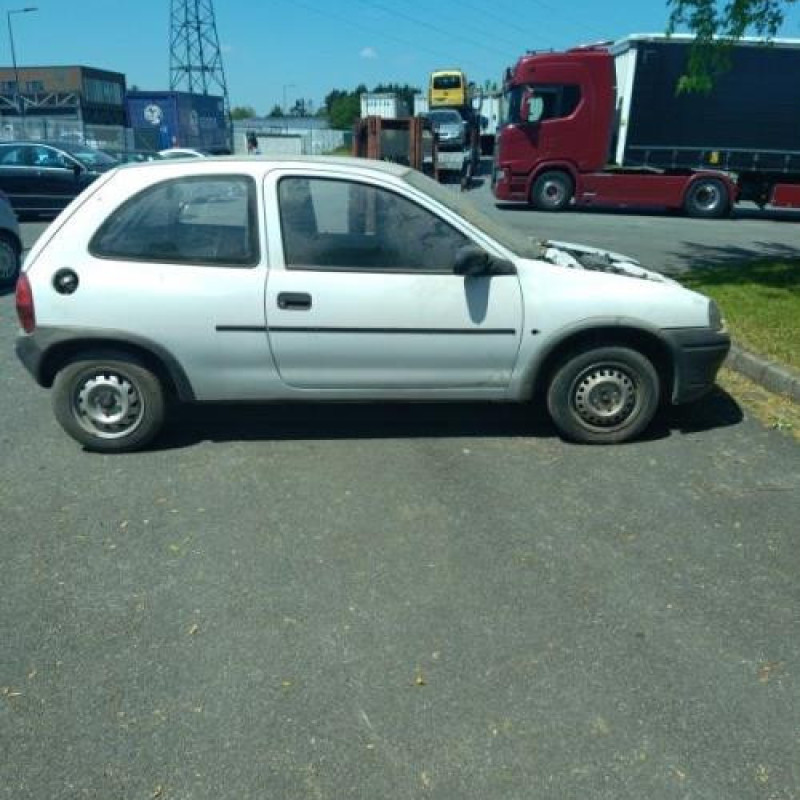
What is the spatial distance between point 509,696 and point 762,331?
488 cm

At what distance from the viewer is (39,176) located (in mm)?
14820

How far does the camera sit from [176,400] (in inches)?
191

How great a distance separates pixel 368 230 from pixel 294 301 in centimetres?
58

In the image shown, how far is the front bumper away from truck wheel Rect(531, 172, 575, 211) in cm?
1410

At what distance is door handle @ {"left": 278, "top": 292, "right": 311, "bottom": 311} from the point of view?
415 cm

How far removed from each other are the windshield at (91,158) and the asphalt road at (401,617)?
13168 mm

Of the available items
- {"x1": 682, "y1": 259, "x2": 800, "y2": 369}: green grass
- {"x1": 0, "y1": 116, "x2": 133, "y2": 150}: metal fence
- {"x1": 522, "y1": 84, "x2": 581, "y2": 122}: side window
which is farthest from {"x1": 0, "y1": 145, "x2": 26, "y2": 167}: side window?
{"x1": 0, "y1": 116, "x2": 133, "y2": 150}: metal fence

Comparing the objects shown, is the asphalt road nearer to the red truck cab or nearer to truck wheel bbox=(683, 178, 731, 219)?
the red truck cab


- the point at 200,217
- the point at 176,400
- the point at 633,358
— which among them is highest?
the point at 200,217

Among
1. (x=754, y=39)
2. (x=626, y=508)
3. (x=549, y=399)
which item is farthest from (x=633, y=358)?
(x=754, y=39)

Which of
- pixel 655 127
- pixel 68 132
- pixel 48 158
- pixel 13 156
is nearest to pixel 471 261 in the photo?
pixel 48 158

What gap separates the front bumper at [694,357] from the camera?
4.40 meters

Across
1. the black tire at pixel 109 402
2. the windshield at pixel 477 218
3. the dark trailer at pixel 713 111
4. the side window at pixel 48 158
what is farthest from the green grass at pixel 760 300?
the side window at pixel 48 158

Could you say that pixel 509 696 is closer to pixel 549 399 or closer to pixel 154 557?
pixel 154 557
